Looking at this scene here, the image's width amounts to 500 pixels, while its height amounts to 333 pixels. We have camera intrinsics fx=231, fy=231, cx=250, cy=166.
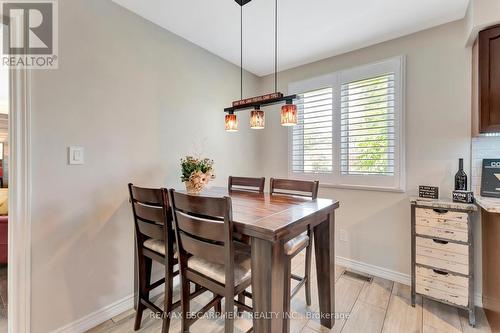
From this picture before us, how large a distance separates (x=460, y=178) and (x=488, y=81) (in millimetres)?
759

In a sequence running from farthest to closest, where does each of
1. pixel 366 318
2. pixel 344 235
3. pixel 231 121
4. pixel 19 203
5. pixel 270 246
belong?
pixel 344 235, pixel 231 121, pixel 366 318, pixel 19 203, pixel 270 246

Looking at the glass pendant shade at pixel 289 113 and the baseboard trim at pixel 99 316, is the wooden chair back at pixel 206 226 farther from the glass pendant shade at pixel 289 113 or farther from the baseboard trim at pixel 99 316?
the baseboard trim at pixel 99 316

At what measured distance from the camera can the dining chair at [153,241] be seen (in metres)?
1.46

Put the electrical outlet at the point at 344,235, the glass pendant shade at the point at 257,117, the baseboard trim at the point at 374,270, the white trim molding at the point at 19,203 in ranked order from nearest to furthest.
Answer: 1. the white trim molding at the point at 19,203
2. the glass pendant shade at the point at 257,117
3. the baseboard trim at the point at 374,270
4. the electrical outlet at the point at 344,235

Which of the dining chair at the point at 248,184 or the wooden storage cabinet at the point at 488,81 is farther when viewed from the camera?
the dining chair at the point at 248,184

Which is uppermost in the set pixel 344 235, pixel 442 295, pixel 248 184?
pixel 248 184

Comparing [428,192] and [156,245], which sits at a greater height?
[428,192]

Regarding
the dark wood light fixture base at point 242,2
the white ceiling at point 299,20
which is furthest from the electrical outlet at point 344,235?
the dark wood light fixture base at point 242,2

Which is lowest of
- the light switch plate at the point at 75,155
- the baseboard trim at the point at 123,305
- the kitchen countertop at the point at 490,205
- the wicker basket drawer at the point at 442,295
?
the baseboard trim at the point at 123,305

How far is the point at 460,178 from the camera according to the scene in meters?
1.92

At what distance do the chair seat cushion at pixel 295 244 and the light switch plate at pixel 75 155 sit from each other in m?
1.58

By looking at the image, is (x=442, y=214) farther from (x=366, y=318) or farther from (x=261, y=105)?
(x=261, y=105)

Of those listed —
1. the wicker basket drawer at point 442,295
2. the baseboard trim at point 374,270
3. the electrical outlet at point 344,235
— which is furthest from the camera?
the electrical outlet at point 344,235

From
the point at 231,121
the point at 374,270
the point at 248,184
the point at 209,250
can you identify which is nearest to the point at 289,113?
the point at 231,121
